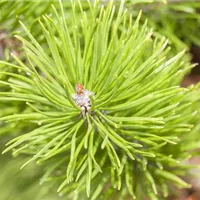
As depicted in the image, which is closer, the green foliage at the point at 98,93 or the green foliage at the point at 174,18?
the green foliage at the point at 98,93

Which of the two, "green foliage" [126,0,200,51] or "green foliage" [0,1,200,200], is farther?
"green foliage" [126,0,200,51]

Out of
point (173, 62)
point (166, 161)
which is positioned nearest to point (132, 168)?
point (166, 161)

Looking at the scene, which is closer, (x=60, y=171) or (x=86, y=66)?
(x=86, y=66)

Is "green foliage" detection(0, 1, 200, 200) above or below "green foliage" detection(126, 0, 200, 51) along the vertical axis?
below

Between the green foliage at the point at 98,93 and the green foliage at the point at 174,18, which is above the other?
the green foliage at the point at 174,18

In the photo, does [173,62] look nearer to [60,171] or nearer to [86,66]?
[86,66]

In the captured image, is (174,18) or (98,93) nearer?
(98,93)

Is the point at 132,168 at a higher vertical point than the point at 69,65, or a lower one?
lower

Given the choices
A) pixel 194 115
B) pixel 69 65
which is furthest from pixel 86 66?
pixel 194 115

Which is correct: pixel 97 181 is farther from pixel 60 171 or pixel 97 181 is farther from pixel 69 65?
pixel 69 65
